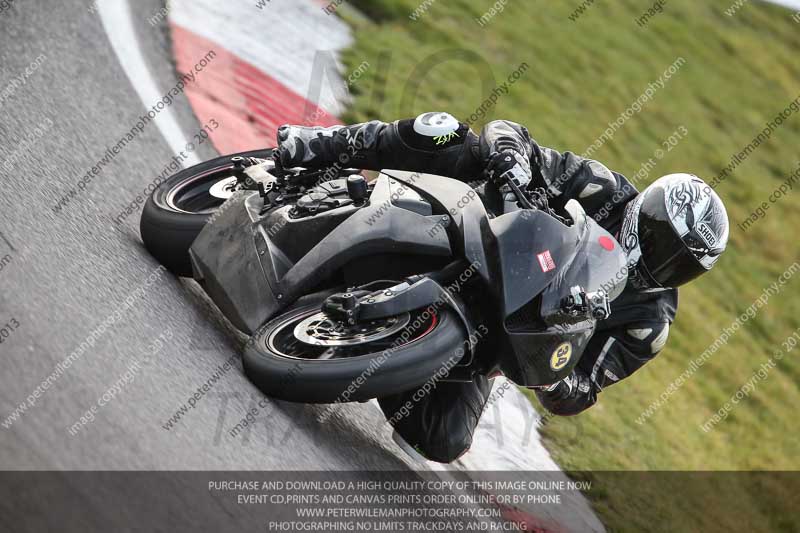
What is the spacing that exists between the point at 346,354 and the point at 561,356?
971mm

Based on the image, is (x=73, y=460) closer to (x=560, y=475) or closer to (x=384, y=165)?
(x=384, y=165)

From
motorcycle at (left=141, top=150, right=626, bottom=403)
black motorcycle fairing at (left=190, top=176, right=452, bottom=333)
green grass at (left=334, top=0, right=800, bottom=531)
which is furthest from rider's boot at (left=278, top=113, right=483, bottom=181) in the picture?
green grass at (left=334, top=0, right=800, bottom=531)

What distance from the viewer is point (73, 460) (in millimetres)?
3191

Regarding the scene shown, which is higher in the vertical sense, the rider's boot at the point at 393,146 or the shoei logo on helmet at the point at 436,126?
the shoei logo on helmet at the point at 436,126

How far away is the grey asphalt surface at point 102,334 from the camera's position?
341 centimetres

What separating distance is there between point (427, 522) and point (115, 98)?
12.2ft

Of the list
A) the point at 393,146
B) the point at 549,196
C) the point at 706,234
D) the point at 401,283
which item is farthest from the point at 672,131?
the point at 401,283

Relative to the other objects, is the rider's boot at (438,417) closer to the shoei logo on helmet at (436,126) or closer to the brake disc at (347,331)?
the brake disc at (347,331)

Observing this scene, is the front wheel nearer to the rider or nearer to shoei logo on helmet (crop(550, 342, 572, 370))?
shoei logo on helmet (crop(550, 342, 572, 370))

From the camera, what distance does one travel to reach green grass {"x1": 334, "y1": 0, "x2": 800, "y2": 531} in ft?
23.8

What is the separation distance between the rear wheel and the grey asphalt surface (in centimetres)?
10

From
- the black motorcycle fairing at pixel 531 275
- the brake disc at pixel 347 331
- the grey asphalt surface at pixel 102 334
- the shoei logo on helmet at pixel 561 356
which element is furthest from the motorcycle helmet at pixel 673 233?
the grey asphalt surface at pixel 102 334

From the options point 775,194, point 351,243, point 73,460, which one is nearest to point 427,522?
point 351,243

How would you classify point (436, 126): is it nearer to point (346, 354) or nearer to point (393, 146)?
point (393, 146)
